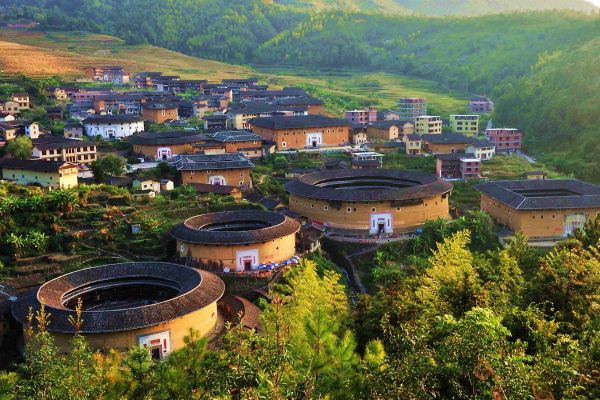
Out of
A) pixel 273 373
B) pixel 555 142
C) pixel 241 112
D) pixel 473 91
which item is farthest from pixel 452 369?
pixel 473 91

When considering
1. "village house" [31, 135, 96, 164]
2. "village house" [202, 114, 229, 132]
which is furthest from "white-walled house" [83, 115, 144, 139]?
"village house" [31, 135, 96, 164]

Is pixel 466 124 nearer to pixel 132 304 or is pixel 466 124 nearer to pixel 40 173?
pixel 40 173

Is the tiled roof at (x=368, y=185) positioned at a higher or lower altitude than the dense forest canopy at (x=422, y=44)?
lower

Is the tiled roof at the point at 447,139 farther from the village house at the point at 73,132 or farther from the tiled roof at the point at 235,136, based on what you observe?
the village house at the point at 73,132

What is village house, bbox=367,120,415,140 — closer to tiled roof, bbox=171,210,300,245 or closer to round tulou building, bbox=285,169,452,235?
round tulou building, bbox=285,169,452,235

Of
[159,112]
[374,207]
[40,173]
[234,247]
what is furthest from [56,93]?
[234,247]

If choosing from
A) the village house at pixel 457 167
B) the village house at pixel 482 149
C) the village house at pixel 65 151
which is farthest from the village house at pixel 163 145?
the village house at pixel 482 149
